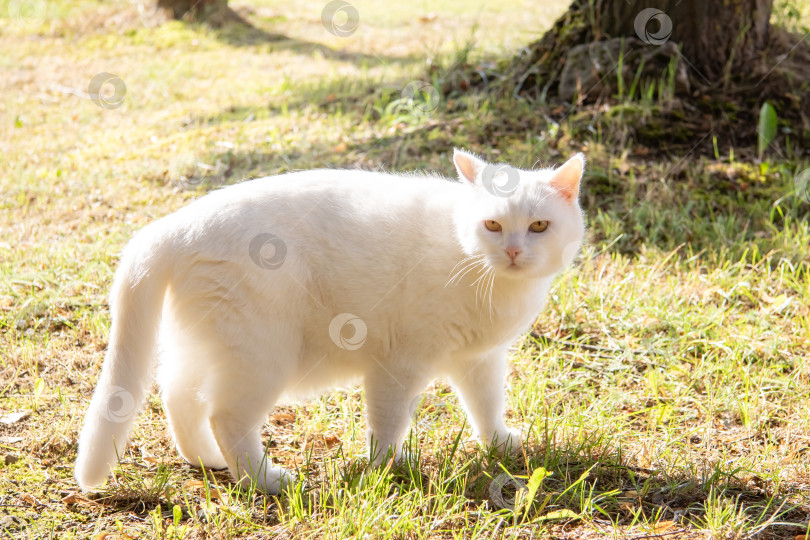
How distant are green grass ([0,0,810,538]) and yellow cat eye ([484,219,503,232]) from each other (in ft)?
2.83

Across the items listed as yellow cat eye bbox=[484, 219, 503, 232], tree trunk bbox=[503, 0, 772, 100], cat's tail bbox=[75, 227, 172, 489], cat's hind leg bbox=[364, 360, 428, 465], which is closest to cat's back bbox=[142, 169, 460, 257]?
cat's tail bbox=[75, 227, 172, 489]

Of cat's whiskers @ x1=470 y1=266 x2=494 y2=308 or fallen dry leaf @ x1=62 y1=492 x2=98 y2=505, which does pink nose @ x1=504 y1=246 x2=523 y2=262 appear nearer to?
cat's whiskers @ x1=470 y1=266 x2=494 y2=308

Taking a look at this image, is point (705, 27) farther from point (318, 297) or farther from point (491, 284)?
point (318, 297)

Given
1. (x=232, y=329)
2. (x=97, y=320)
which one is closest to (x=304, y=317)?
(x=232, y=329)

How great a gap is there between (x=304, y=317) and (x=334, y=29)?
9.52m

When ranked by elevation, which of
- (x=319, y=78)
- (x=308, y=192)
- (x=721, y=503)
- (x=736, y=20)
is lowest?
(x=721, y=503)

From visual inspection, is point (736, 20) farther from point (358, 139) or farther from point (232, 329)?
point (232, 329)

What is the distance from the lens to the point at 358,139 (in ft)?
21.1

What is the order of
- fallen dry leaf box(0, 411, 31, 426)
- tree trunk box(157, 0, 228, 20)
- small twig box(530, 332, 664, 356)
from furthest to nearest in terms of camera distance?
tree trunk box(157, 0, 228, 20) < small twig box(530, 332, 664, 356) < fallen dry leaf box(0, 411, 31, 426)

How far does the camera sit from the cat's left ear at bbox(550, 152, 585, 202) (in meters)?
2.82

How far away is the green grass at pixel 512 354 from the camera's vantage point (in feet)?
8.48

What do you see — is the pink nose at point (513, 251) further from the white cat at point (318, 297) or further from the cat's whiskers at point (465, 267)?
the cat's whiskers at point (465, 267)

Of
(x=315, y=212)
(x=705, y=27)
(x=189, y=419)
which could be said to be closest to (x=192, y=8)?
(x=705, y=27)

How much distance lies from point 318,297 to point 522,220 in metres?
0.87
